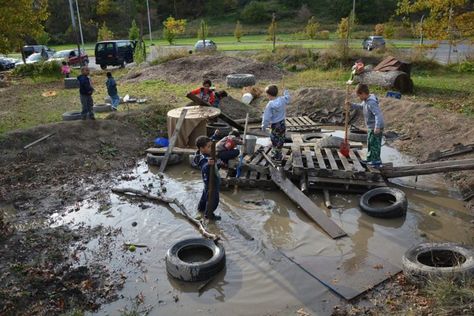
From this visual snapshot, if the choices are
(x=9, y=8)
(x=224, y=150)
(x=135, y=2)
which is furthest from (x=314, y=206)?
(x=135, y=2)

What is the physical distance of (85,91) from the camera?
11672 mm

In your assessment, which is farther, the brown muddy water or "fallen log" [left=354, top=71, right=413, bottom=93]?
"fallen log" [left=354, top=71, right=413, bottom=93]

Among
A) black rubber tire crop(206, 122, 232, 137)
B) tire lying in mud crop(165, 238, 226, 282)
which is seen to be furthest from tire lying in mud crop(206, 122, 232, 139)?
tire lying in mud crop(165, 238, 226, 282)

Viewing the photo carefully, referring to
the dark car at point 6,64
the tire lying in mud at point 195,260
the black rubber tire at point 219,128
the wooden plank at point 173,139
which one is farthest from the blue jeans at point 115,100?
the dark car at point 6,64

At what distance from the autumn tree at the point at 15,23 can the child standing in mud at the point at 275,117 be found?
9.91m

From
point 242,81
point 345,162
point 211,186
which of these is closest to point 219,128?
point 345,162

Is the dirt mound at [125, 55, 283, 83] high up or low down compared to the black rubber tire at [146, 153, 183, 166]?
up

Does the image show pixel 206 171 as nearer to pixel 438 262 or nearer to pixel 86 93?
pixel 438 262

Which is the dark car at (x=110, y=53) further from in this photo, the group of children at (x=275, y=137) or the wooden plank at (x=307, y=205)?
the wooden plank at (x=307, y=205)

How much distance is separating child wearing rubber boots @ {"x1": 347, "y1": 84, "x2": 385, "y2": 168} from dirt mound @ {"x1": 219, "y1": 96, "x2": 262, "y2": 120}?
6.73m

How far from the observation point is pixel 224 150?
8.93m

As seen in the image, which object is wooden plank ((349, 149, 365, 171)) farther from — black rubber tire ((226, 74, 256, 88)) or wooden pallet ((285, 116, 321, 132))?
black rubber tire ((226, 74, 256, 88))

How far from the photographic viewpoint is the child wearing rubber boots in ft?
26.4

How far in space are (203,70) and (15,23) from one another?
942 cm
